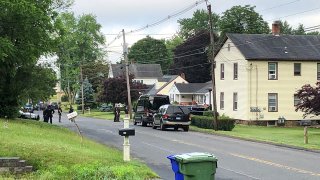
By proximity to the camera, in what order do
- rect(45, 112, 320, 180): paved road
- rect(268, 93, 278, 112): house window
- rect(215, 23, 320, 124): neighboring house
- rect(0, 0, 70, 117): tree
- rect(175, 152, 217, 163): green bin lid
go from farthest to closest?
1. rect(268, 93, 278, 112): house window
2. rect(215, 23, 320, 124): neighboring house
3. rect(0, 0, 70, 117): tree
4. rect(45, 112, 320, 180): paved road
5. rect(175, 152, 217, 163): green bin lid

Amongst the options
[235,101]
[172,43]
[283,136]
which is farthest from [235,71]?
[172,43]

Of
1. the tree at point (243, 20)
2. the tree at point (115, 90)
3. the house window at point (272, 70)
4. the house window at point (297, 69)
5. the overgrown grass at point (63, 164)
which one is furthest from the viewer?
the tree at point (243, 20)

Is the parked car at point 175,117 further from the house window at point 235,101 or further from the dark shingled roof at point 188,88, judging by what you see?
the dark shingled roof at point 188,88

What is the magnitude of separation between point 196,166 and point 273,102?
144 feet

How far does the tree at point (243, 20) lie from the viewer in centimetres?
8706

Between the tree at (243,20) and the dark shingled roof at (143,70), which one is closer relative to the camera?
the tree at (243,20)

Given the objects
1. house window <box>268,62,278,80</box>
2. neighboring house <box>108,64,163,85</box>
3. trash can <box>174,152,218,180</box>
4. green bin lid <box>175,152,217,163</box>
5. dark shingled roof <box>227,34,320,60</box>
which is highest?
neighboring house <box>108,64,163,85</box>

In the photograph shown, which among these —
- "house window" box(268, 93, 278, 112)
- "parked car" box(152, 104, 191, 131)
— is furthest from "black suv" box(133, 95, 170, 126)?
"house window" box(268, 93, 278, 112)

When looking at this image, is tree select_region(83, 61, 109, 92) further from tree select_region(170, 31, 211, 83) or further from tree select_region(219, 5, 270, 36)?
tree select_region(219, 5, 270, 36)

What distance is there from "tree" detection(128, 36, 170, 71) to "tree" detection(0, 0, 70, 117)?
106332 mm

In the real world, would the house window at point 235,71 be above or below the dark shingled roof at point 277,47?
below

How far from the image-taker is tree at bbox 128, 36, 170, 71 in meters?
144

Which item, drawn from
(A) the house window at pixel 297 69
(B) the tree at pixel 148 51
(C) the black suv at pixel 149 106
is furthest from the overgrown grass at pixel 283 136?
(B) the tree at pixel 148 51

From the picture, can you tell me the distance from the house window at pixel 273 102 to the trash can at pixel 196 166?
1705 inches
